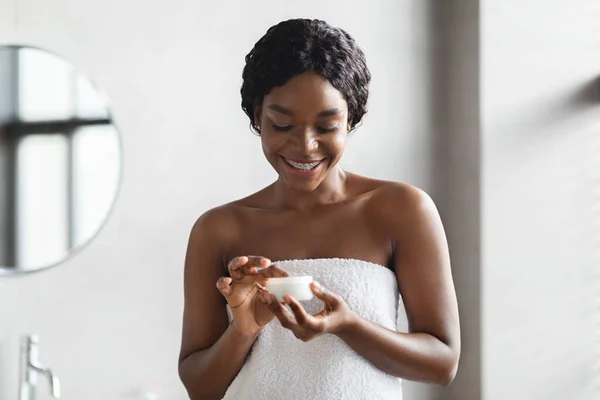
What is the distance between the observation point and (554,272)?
8.43 ft

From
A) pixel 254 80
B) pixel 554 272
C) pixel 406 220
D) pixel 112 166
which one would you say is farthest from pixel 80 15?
pixel 554 272

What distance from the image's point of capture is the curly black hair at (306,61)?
1.12 m

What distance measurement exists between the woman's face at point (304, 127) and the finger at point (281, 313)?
0.60 ft

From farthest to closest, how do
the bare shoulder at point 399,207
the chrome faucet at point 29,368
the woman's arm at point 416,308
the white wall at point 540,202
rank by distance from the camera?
the white wall at point 540,202
the chrome faucet at point 29,368
the bare shoulder at point 399,207
the woman's arm at point 416,308

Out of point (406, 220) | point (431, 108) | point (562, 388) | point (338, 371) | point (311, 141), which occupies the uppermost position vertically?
point (431, 108)

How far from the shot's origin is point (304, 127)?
3.64 ft

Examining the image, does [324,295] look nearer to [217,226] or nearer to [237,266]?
[237,266]

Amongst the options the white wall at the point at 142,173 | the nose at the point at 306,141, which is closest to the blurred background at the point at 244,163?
the white wall at the point at 142,173

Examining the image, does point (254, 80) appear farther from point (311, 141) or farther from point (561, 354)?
point (561, 354)

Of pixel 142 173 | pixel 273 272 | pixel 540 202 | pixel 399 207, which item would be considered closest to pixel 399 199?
pixel 399 207

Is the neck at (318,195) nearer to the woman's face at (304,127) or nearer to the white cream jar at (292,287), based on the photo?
the woman's face at (304,127)

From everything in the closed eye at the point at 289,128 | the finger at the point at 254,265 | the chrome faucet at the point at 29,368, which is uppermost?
the closed eye at the point at 289,128

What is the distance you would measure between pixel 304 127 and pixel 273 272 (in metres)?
0.20

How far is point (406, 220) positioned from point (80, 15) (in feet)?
3.78
